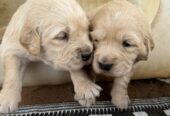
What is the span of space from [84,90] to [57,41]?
0.32m

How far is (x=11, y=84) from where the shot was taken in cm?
227

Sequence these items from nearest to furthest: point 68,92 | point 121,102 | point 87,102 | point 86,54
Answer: point 86,54, point 87,102, point 121,102, point 68,92

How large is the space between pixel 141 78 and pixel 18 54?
3.19ft

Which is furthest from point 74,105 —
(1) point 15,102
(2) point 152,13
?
(2) point 152,13

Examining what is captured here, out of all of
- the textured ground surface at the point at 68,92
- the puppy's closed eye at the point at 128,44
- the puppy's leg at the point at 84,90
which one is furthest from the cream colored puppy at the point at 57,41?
the textured ground surface at the point at 68,92

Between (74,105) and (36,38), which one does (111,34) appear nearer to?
(36,38)

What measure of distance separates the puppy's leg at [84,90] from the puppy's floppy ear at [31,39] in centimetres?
30

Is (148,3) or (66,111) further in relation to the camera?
(148,3)

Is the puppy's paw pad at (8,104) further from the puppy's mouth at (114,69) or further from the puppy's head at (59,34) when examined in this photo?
the puppy's mouth at (114,69)

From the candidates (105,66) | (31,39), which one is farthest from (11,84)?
(105,66)

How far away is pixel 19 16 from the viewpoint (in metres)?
2.37

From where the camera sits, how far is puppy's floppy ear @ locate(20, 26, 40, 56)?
2.13 m

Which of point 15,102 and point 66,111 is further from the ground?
point 15,102

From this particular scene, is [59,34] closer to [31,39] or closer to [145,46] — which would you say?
[31,39]
